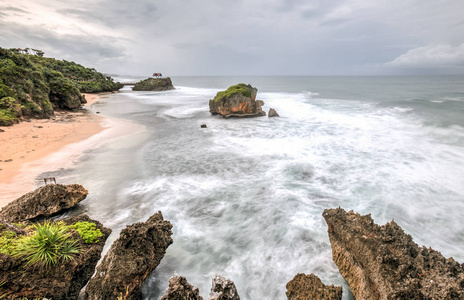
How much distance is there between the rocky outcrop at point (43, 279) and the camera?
3430 mm

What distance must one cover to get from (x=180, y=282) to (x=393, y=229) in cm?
445

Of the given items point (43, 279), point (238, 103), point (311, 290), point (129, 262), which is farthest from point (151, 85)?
point (311, 290)

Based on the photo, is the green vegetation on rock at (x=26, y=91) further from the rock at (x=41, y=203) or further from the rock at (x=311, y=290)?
the rock at (x=311, y=290)

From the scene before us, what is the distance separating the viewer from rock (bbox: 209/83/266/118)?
2467cm

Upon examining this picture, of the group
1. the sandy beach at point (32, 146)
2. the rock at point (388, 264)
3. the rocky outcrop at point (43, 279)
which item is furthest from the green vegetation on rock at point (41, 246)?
the rock at point (388, 264)

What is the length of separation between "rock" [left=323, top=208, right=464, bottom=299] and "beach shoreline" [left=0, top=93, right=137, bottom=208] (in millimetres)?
10923

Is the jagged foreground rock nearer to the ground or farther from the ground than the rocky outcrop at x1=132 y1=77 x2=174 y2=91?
nearer to the ground

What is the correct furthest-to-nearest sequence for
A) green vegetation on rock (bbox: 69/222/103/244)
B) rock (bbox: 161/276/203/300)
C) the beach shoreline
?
the beach shoreline → green vegetation on rock (bbox: 69/222/103/244) → rock (bbox: 161/276/203/300)

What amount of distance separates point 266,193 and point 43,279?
7.88 metres

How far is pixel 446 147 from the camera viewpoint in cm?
1524

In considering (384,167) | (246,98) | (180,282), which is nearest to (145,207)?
(180,282)

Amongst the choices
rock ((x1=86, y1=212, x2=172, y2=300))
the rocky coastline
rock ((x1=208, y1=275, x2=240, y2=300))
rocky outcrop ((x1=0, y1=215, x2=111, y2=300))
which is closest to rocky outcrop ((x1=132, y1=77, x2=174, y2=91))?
the rocky coastline

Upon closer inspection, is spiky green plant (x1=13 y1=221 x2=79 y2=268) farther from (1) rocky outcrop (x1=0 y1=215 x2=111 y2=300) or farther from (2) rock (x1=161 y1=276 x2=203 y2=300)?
Answer: (2) rock (x1=161 y1=276 x2=203 y2=300)

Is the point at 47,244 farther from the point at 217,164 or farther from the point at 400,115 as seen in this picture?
the point at 400,115
